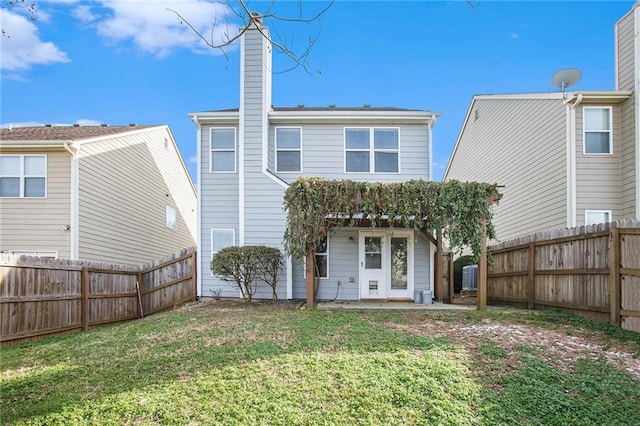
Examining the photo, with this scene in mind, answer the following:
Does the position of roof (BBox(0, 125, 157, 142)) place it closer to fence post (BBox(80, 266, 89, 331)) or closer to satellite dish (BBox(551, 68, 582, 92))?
fence post (BBox(80, 266, 89, 331))

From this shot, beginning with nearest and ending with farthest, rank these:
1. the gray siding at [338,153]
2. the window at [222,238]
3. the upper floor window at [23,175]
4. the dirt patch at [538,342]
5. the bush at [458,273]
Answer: the dirt patch at [538,342] → the upper floor window at [23,175] → the window at [222,238] → the gray siding at [338,153] → the bush at [458,273]

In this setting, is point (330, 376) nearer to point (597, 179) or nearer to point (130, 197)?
point (597, 179)

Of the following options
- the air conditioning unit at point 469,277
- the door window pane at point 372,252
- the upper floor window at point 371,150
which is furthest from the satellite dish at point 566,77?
the door window pane at point 372,252

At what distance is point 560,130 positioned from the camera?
1166 centimetres

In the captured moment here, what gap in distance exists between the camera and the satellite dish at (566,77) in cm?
1183

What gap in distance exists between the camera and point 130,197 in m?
14.3

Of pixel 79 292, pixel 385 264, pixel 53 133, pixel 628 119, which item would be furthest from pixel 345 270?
pixel 53 133

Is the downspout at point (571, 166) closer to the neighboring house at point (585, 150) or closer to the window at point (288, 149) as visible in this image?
the neighboring house at point (585, 150)

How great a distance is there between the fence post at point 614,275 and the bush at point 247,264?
23.7 ft

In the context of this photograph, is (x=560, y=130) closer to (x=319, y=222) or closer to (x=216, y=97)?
(x=319, y=222)

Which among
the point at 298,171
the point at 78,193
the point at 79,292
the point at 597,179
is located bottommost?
the point at 79,292

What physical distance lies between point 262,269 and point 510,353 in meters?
6.62

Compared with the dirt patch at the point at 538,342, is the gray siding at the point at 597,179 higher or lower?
higher

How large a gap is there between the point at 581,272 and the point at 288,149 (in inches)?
319
